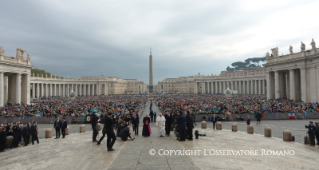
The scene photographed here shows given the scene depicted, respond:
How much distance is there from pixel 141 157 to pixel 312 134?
9577mm

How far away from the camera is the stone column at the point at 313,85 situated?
104 feet

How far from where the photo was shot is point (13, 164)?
7.93m

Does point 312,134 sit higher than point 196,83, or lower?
lower

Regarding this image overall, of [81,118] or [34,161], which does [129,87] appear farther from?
[34,161]

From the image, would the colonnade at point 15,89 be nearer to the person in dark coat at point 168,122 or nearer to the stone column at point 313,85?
the person in dark coat at point 168,122

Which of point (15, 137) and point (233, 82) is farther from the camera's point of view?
point (233, 82)

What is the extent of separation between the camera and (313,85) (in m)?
32.1

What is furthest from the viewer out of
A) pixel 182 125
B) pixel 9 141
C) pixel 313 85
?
pixel 313 85

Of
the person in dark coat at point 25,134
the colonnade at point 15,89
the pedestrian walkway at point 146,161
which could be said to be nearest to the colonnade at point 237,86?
the colonnade at point 15,89

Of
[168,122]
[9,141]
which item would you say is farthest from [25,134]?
[168,122]

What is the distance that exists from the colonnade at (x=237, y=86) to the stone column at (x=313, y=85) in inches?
2172

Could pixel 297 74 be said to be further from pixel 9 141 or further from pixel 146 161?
pixel 9 141

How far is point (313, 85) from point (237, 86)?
76487mm

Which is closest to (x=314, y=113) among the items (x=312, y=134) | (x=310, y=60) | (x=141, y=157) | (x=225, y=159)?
(x=310, y=60)
